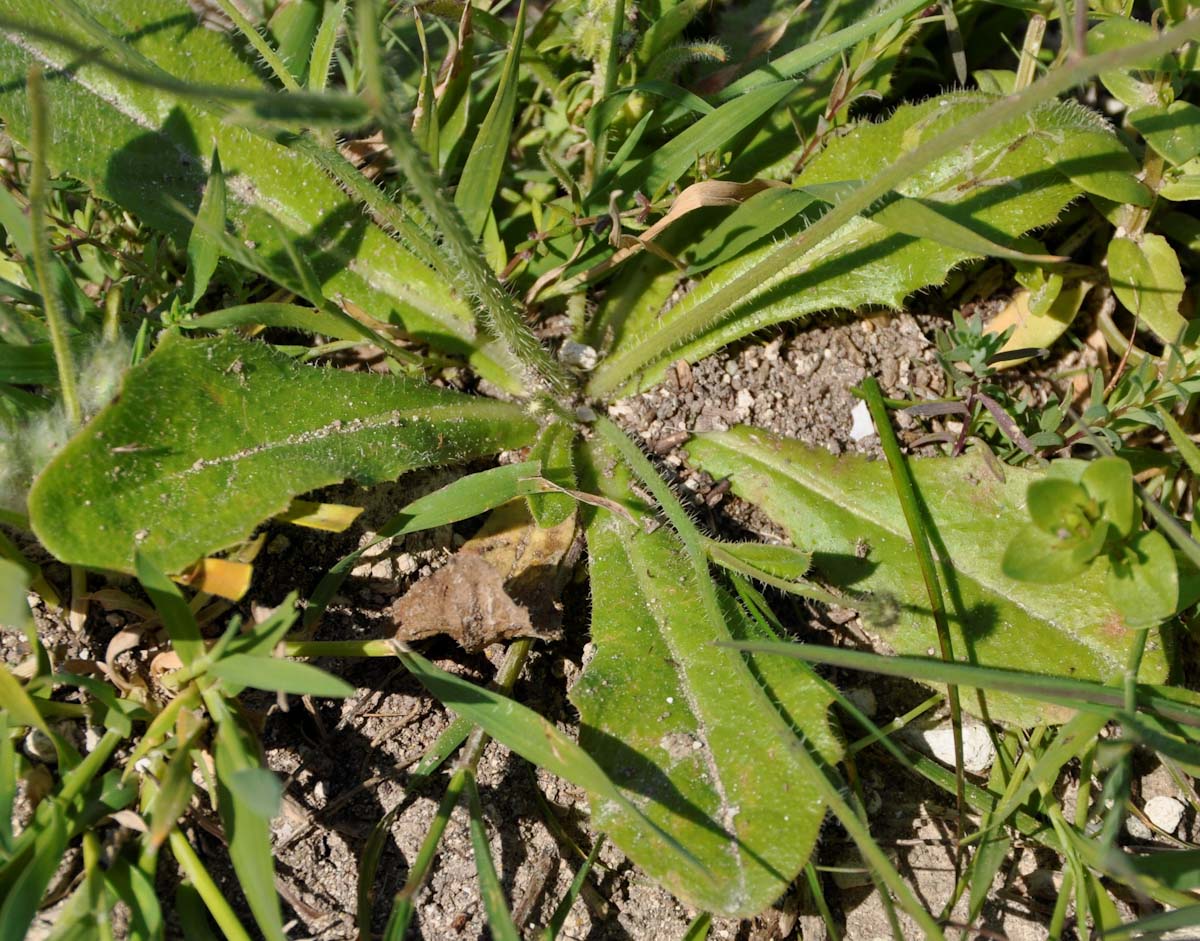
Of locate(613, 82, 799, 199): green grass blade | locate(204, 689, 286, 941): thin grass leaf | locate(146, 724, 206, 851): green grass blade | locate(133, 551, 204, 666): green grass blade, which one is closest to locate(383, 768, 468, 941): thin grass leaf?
locate(204, 689, 286, 941): thin grass leaf

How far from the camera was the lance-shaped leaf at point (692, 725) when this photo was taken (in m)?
1.83

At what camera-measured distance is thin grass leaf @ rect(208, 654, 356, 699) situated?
1.59 meters

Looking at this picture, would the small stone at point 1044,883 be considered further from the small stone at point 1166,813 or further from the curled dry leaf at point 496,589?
the curled dry leaf at point 496,589

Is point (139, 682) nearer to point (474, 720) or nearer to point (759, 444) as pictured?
point (474, 720)

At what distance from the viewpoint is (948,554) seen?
2328 millimetres

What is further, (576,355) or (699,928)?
(576,355)

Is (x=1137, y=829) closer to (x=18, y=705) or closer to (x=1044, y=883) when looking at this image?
(x=1044, y=883)

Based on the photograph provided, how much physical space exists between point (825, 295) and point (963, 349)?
0.36 meters

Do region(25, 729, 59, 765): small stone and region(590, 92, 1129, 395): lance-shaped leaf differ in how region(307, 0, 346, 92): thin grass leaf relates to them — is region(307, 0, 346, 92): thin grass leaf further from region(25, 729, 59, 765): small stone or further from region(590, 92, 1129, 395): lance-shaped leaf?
region(25, 729, 59, 765): small stone

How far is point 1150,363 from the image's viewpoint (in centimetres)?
242

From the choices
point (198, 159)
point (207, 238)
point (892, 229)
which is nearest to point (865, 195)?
point (892, 229)

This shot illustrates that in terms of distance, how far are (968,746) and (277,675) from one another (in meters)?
1.52

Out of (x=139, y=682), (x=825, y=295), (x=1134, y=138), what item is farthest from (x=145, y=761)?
(x=1134, y=138)

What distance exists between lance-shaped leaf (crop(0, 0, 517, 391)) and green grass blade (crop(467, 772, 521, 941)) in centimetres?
115
